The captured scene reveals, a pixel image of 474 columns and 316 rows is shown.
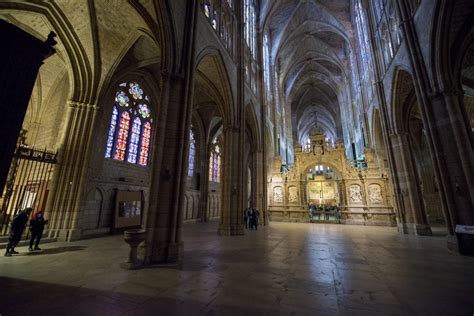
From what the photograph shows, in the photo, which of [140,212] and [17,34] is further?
[140,212]

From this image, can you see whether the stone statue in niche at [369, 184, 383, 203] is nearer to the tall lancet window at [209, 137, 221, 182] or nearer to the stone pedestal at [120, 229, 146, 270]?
the tall lancet window at [209, 137, 221, 182]

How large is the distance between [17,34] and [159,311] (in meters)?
4.98

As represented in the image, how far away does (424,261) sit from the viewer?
564 centimetres

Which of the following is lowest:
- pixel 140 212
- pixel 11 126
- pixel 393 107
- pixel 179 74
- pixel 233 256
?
pixel 233 256

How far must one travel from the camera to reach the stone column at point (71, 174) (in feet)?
32.9

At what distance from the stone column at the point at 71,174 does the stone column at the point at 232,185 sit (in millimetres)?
7670

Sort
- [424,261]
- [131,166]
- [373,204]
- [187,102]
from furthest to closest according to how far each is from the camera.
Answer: [373,204]
[131,166]
[187,102]
[424,261]

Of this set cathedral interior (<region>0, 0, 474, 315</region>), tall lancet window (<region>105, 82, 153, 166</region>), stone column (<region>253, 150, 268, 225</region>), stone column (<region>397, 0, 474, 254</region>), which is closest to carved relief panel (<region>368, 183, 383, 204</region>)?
cathedral interior (<region>0, 0, 474, 315</region>)

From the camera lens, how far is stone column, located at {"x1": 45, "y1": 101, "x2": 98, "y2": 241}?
10023 millimetres

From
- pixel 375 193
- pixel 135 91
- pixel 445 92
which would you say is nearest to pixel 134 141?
pixel 135 91

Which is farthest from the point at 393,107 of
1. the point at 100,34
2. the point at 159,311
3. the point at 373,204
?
the point at 100,34

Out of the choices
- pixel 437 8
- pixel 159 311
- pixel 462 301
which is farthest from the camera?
pixel 437 8

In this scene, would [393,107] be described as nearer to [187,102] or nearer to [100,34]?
[187,102]

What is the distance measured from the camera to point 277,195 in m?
21.0
